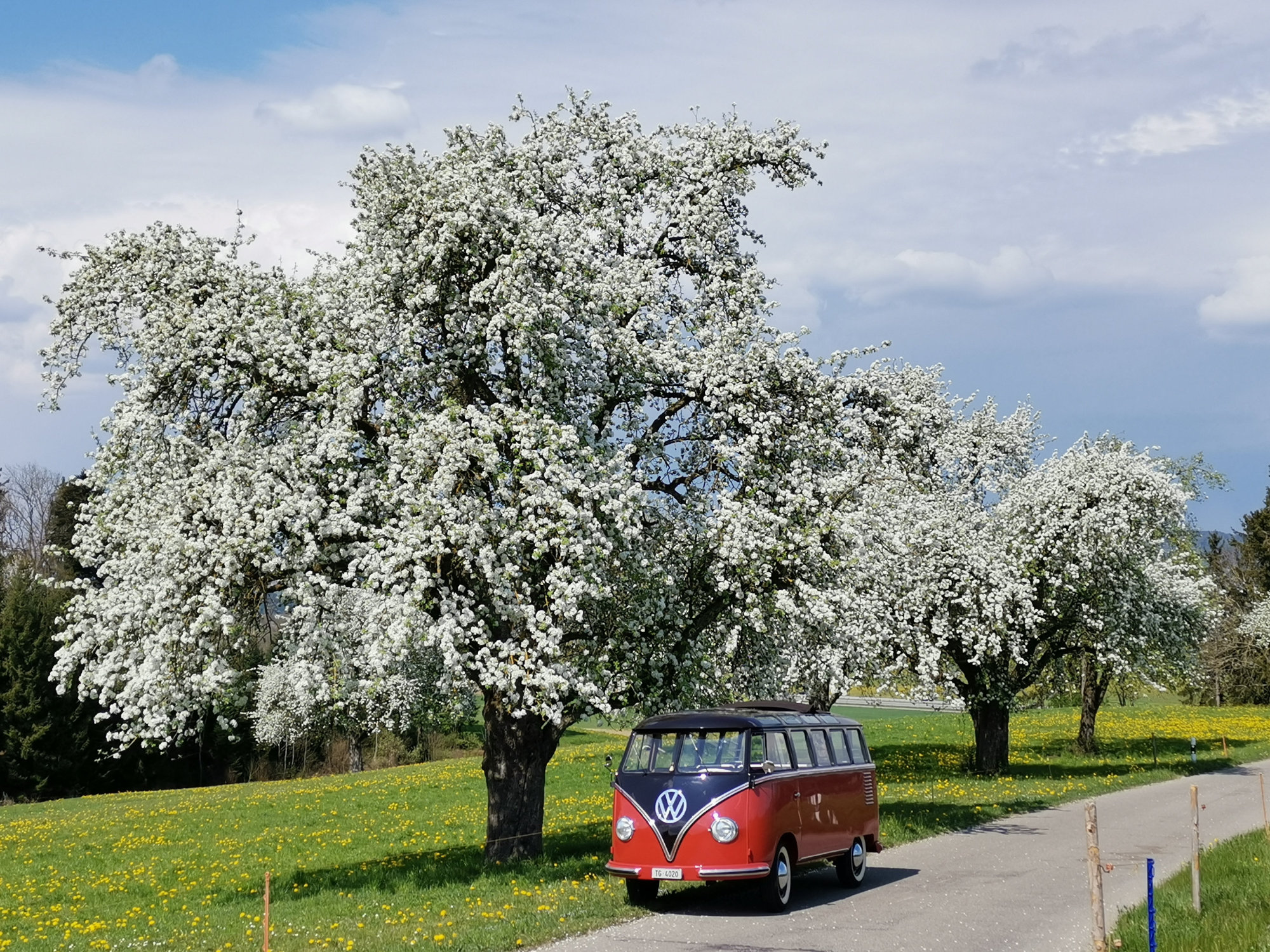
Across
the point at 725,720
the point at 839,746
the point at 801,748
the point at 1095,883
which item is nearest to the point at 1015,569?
the point at 839,746

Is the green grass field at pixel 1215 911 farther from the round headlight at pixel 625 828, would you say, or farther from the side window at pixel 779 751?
the round headlight at pixel 625 828

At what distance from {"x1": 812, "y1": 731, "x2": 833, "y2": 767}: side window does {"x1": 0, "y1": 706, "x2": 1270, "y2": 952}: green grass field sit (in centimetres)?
328

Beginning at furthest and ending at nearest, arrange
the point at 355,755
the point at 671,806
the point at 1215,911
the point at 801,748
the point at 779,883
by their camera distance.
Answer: the point at 355,755, the point at 801,748, the point at 671,806, the point at 779,883, the point at 1215,911

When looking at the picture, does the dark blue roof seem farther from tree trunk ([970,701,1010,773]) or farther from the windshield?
tree trunk ([970,701,1010,773])

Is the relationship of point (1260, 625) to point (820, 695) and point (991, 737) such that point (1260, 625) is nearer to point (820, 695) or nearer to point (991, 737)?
point (991, 737)

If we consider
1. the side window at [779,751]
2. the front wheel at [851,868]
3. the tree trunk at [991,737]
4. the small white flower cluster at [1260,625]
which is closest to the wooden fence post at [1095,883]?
the side window at [779,751]

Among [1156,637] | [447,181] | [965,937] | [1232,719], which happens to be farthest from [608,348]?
[1232,719]

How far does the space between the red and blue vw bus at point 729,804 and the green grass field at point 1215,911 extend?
13.1ft

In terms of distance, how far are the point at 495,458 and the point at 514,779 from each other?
234 inches

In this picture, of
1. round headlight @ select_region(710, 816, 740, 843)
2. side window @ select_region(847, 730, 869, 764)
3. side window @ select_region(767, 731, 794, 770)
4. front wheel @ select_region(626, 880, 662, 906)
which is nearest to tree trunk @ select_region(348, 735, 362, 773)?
side window @ select_region(847, 730, 869, 764)

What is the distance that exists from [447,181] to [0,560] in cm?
4629

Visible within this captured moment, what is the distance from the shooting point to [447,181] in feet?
58.3

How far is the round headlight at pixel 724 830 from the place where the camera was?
14.2 meters

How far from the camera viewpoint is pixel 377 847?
2544cm
